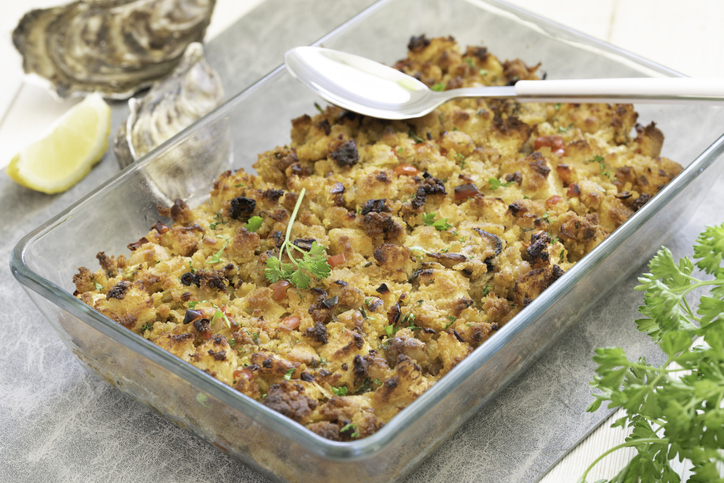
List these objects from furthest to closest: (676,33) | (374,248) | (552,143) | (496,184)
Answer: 1. (676,33)
2. (552,143)
3. (496,184)
4. (374,248)

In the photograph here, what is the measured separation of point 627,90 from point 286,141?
1458 millimetres

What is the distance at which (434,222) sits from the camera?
253cm

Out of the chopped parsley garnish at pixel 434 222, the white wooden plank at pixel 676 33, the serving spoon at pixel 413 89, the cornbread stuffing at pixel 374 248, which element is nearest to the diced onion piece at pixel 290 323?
the cornbread stuffing at pixel 374 248

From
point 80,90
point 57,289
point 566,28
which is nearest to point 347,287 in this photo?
point 57,289

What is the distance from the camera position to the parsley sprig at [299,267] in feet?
7.63

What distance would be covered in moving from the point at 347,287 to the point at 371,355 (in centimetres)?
26

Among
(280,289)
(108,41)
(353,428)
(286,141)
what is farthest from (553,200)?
(108,41)

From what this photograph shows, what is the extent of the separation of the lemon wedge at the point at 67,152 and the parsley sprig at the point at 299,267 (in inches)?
54.8

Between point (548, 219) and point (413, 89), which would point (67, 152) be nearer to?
point (413, 89)

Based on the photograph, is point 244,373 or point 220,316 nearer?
point 244,373

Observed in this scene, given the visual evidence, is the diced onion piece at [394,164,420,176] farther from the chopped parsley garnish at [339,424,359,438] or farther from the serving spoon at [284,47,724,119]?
the chopped parsley garnish at [339,424,359,438]

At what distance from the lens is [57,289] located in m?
2.20

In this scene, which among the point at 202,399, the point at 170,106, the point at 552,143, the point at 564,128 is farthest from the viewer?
the point at 170,106

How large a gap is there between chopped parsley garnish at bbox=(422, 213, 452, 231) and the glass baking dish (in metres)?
0.46
